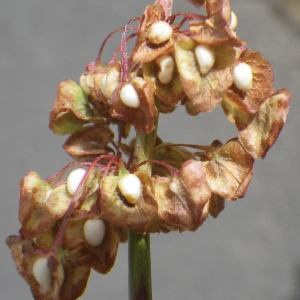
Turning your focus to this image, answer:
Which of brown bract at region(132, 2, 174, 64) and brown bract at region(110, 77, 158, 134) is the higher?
brown bract at region(132, 2, 174, 64)

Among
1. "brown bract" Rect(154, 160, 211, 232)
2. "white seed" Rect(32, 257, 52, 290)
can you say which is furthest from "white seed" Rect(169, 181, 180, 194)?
"white seed" Rect(32, 257, 52, 290)

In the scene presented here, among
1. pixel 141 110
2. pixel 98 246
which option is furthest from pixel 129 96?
pixel 98 246

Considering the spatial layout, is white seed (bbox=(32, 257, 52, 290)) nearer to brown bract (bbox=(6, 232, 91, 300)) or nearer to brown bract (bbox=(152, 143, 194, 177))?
brown bract (bbox=(6, 232, 91, 300))

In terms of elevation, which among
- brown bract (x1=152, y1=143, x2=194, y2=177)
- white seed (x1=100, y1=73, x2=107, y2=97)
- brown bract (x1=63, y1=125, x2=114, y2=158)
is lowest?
brown bract (x1=152, y1=143, x2=194, y2=177)

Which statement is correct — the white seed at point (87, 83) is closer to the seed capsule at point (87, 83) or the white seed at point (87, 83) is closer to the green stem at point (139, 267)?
the seed capsule at point (87, 83)

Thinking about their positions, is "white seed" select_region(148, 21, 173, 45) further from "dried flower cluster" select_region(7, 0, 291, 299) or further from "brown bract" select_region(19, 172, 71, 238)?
"brown bract" select_region(19, 172, 71, 238)

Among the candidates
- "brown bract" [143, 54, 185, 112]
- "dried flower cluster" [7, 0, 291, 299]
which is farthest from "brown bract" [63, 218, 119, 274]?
"brown bract" [143, 54, 185, 112]


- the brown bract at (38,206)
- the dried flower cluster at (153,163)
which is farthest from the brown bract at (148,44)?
the brown bract at (38,206)
